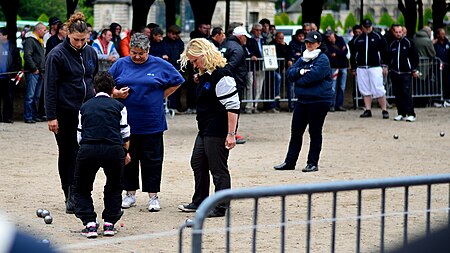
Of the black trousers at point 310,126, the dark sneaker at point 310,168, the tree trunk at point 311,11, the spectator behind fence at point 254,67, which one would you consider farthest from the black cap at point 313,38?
the tree trunk at point 311,11

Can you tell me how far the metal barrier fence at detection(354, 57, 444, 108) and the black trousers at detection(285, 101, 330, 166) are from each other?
11962 millimetres

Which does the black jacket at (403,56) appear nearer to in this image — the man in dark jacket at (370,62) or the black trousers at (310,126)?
the man in dark jacket at (370,62)

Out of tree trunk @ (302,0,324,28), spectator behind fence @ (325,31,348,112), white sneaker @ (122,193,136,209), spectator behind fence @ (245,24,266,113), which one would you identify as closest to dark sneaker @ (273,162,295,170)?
white sneaker @ (122,193,136,209)

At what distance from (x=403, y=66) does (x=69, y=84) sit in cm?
1281

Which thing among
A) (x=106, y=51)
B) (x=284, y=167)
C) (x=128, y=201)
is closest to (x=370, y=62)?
(x=106, y=51)

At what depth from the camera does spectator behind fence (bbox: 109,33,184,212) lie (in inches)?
367

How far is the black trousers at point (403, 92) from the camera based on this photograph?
20.9 meters

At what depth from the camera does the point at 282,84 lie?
24.9 meters

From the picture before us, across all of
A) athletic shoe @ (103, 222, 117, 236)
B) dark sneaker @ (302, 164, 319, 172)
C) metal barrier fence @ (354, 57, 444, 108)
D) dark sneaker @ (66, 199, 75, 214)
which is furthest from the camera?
metal barrier fence @ (354, 57, 444, 108)

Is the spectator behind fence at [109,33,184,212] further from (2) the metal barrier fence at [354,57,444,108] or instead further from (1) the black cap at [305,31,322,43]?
(2) the metal barrier fence at [354,57,444,108]

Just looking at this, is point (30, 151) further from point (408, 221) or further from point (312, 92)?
point (408, 221)

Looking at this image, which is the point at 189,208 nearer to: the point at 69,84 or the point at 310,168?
the point at 69,84

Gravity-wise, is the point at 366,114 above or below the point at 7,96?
below

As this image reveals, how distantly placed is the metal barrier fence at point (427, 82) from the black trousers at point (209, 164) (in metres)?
15.6
